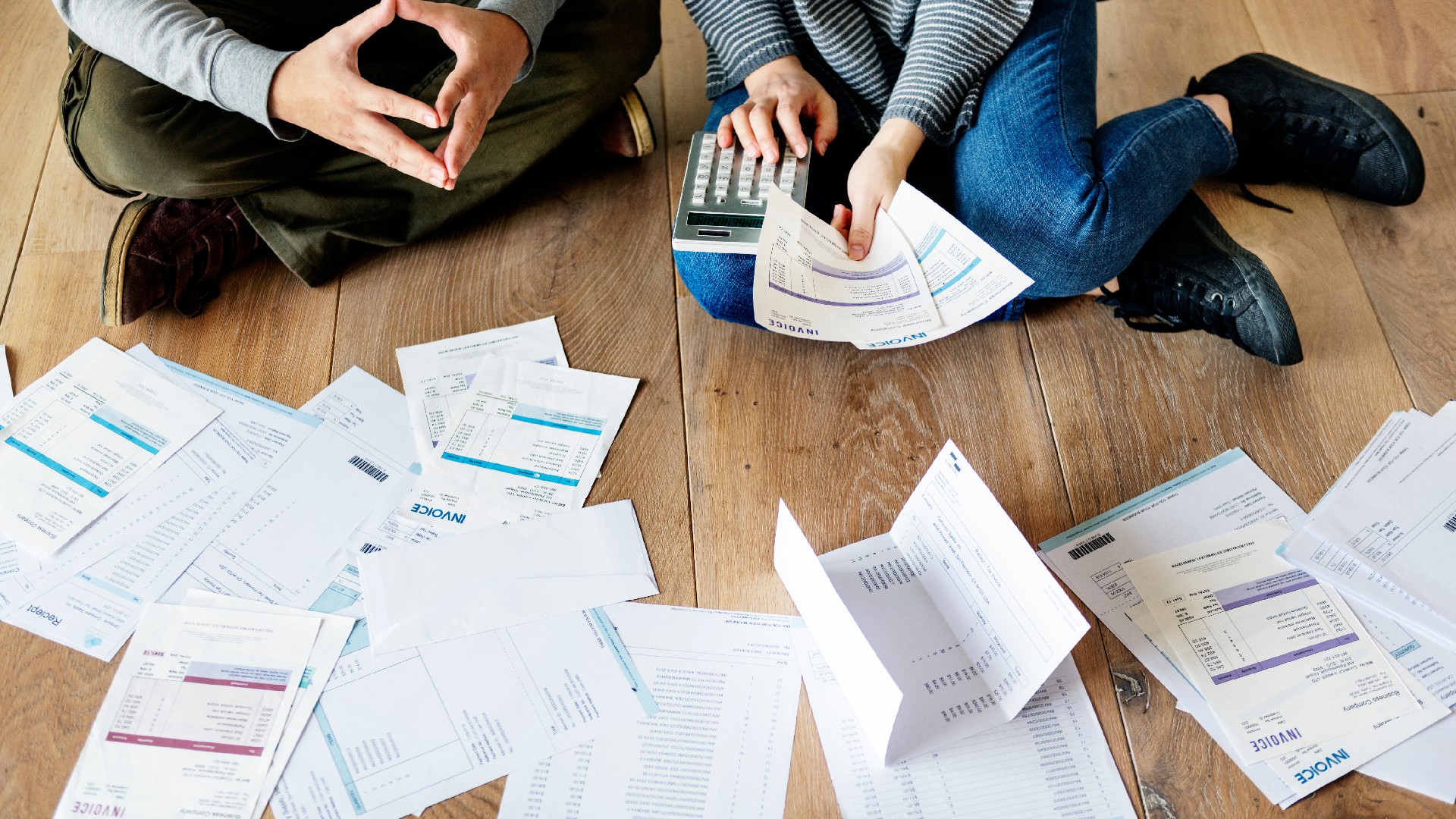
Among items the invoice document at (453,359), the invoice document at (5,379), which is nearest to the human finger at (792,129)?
the invoice document at (453,359)

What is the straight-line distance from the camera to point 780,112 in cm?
105

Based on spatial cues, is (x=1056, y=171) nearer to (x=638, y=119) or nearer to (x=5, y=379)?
(x=638, y=119)

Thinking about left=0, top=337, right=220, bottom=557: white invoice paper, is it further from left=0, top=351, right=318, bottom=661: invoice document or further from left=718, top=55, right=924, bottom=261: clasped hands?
left=718, top=55, right=924, bottom=261: clasped hands

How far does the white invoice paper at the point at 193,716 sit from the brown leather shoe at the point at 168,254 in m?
0.40

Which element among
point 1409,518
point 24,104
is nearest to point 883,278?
point 1409,518

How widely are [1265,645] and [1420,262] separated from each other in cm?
58

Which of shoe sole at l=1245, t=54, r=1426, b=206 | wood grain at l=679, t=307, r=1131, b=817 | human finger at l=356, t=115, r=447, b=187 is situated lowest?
wood grain at l=679, t=307, r=1131, b=817

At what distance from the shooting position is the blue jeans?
3.31 ft

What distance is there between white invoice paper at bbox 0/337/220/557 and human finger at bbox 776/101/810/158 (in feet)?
2.34

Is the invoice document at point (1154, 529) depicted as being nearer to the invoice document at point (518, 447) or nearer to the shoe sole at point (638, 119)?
the invoice document at point (518, 447)

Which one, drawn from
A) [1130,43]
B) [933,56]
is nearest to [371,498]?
[933,56]

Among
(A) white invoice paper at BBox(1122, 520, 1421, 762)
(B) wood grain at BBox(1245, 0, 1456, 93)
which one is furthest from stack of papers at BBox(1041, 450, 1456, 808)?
(B) wood grain at BBox(1245, 0, 1456, 93)

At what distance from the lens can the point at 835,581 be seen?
92 centimetres

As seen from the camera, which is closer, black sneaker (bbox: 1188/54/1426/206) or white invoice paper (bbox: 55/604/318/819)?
white invoice paper (bbox: 55/604/318/819)
